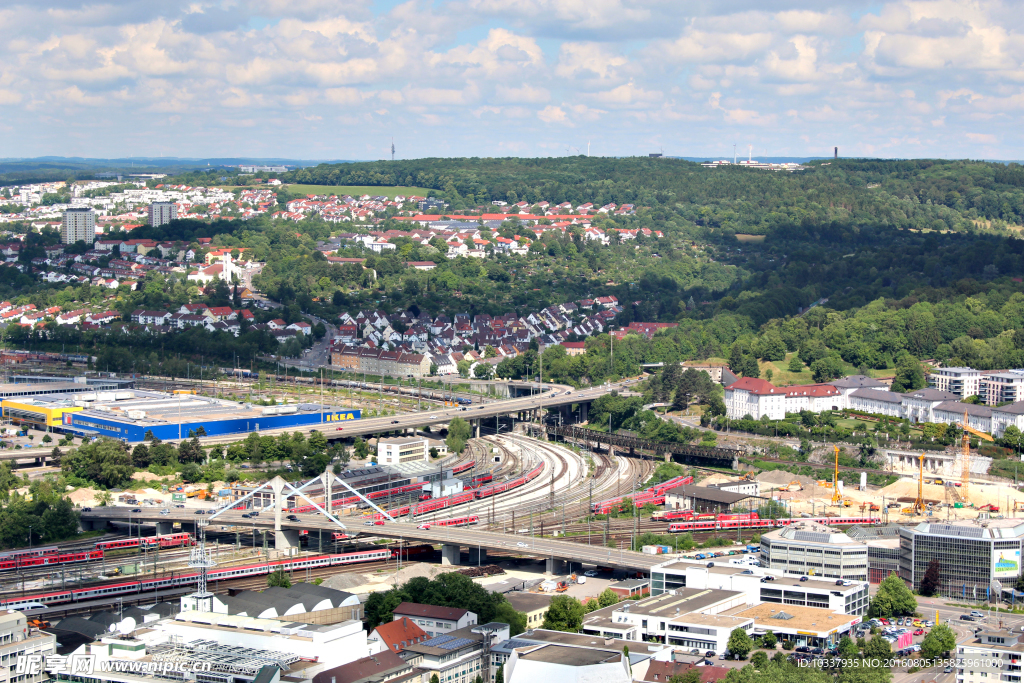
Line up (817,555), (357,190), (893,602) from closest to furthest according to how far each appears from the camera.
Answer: (893,602) < (817,555) < (357,190)

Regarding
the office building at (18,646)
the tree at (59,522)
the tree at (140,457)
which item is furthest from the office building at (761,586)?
the tree at (140,457)

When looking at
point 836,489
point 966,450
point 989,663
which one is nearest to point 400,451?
point 836,489

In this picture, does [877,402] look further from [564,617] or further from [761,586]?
[564,617]

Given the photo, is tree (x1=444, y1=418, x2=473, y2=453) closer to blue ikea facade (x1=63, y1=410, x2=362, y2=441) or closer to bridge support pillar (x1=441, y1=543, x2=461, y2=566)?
blue ikea facade (x1=63, y1=410, x2=362, y2=441)

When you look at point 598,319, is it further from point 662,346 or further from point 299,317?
point 299,317

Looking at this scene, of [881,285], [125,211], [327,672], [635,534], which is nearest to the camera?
[327,672]

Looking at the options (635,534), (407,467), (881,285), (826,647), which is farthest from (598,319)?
(826,647)
